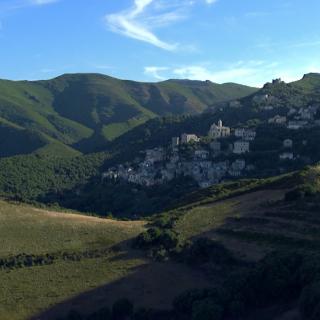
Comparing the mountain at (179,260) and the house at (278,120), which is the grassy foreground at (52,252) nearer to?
the mountain at (179,260)

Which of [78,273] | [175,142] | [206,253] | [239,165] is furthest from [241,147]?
[78,273]

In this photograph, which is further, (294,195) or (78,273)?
(294,195)

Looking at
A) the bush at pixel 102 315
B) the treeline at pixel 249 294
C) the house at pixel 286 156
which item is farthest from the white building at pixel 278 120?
the bush at pixel 102 315

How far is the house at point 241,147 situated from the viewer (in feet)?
368

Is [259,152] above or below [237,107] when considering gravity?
below

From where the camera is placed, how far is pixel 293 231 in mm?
43125

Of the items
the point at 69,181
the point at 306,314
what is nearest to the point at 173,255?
the point at 306,314

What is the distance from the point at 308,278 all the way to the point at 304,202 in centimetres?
1613

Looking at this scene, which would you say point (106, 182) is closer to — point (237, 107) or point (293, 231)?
point (237, 107)

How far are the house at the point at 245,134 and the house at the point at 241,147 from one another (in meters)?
3.05

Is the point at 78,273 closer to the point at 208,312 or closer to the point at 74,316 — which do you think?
the point at 74,316

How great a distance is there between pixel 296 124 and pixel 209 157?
63.2 feet

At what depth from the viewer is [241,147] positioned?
4486 inches

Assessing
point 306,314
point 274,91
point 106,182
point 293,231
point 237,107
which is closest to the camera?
point 306,314
